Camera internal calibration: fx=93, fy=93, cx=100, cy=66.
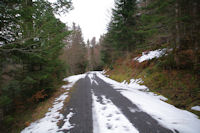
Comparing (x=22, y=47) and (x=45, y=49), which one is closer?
(x=45, y=49)

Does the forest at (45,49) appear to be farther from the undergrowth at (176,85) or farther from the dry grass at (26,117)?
the dry grass at (26,117)

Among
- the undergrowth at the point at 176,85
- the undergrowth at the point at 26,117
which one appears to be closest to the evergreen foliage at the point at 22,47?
the undergrowth at the point at 26,117

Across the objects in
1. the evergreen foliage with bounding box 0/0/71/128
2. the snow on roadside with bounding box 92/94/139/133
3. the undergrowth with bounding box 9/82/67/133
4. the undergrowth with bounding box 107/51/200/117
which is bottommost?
the undergrowth with bounding box 9/82/67/133

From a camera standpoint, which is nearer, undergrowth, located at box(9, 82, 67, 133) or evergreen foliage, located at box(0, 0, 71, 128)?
evergreen foliage, located at box(0, 0, 71, 128)

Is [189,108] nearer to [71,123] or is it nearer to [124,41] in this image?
[71,123]

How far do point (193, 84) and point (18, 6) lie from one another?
895 cm

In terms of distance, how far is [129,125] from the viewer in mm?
2912

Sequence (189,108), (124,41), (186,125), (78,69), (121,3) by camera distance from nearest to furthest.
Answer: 1. (186,125)
2. (189,108)
3. (121,3)
4. (124,41)
5. (78,69)

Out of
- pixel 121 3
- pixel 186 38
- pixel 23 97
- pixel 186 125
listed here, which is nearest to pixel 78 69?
pixel 121 3

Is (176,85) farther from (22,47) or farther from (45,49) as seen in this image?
(22,47)

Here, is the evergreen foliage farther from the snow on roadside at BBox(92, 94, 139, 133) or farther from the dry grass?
the snow on roadside at BBox(92, 94, 139, 133)

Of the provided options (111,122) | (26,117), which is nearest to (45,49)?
(26,117)

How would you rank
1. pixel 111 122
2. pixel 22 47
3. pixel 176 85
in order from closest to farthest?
pixel 111 122 < pixel 22 47 < pixel 176 85

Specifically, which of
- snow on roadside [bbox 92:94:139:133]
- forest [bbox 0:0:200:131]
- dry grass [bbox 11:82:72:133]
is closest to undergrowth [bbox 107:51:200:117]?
forest [bbox 0:0:200:131]
